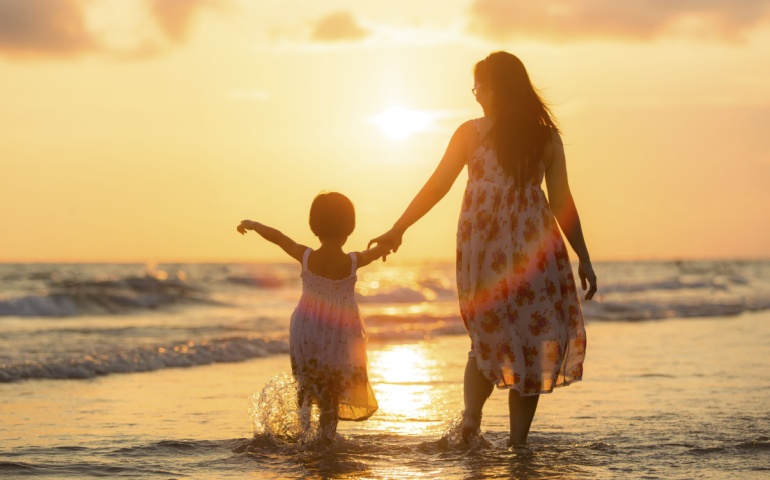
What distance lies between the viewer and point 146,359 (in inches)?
409

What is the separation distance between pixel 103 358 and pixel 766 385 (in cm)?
642

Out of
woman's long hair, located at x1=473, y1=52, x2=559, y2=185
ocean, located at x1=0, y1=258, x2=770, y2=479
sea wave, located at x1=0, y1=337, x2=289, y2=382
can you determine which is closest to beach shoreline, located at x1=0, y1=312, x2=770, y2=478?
ocean, located at x1=0, y1=258, x2=770, y2=479

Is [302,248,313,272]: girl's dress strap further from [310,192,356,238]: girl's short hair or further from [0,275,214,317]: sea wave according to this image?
[0,275,214,317]: sea wave

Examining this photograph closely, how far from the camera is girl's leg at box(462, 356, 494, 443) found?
17.3 ft

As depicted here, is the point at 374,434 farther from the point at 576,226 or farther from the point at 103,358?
the point at 103,358

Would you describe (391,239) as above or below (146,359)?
above

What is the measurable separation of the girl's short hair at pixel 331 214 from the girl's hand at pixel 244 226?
354 mm

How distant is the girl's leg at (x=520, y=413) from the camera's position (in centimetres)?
517

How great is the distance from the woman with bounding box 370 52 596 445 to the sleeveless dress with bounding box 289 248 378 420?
777 millimetres

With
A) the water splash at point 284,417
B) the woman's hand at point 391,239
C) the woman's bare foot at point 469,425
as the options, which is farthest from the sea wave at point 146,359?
the woman's bare foot at point 469,425

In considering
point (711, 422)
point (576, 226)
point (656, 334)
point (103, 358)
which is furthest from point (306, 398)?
point (656, 334)

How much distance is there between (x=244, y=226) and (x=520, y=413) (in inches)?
71.5

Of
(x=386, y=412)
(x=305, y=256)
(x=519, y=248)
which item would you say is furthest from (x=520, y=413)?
(x=386, y=412)

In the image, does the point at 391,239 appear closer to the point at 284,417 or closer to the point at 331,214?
the point at 331,214
